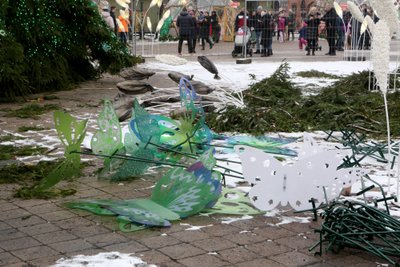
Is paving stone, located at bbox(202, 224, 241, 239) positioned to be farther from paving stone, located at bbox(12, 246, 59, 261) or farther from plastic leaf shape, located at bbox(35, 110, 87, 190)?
plastic leaf shape, located at bbox(35, 110, 87, 190)

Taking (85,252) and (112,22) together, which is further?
(112,22)

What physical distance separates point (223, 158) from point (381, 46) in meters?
2.32

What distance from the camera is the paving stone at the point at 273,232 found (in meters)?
4.84

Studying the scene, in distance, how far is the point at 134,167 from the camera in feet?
20.5

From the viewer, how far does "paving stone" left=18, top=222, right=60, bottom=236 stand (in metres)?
4.88

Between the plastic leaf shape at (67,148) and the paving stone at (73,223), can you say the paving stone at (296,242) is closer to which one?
the paving stone at (73,223)

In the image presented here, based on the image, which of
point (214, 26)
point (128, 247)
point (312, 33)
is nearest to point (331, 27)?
point (312, 33)

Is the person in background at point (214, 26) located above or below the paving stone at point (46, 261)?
above

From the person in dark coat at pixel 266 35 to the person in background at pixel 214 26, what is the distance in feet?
13.9

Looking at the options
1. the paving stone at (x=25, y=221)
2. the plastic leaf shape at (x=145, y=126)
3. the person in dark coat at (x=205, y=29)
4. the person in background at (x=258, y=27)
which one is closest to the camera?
the paving stone at (x=25, y=221)

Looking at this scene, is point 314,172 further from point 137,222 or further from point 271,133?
point 271,133

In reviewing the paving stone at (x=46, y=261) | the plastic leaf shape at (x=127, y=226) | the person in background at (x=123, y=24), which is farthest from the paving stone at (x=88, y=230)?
the person in background at (x=123, y=24)

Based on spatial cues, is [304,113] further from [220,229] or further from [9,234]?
[9,234]

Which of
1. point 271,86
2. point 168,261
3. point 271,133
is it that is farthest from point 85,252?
point 271,86
